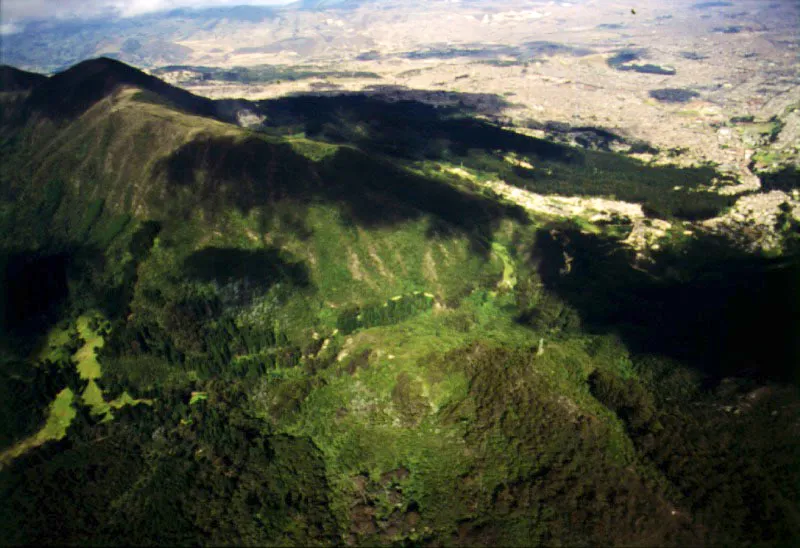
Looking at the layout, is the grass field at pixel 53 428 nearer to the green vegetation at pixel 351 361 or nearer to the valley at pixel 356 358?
the green vegetation at pixel 351 361

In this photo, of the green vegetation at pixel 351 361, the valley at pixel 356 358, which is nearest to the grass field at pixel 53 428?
the green vegetation at pixel 351 361

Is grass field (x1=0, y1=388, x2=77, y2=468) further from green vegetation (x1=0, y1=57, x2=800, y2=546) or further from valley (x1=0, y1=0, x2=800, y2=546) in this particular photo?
valley (x1=0, y1=0, x2=800, y2=546)

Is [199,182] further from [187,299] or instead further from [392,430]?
[392,430]

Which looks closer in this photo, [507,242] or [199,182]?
[199,182]

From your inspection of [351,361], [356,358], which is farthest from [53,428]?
[356,358]

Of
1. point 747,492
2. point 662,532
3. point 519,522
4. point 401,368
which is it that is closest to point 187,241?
point 401,368

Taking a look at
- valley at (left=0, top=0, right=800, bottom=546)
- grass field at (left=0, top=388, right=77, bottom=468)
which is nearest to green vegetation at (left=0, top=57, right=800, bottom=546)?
grass field at (left=0, top=388, right=77, bottom=468)

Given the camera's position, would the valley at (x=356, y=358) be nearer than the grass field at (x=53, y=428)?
Yes

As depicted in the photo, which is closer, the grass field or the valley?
the valley
